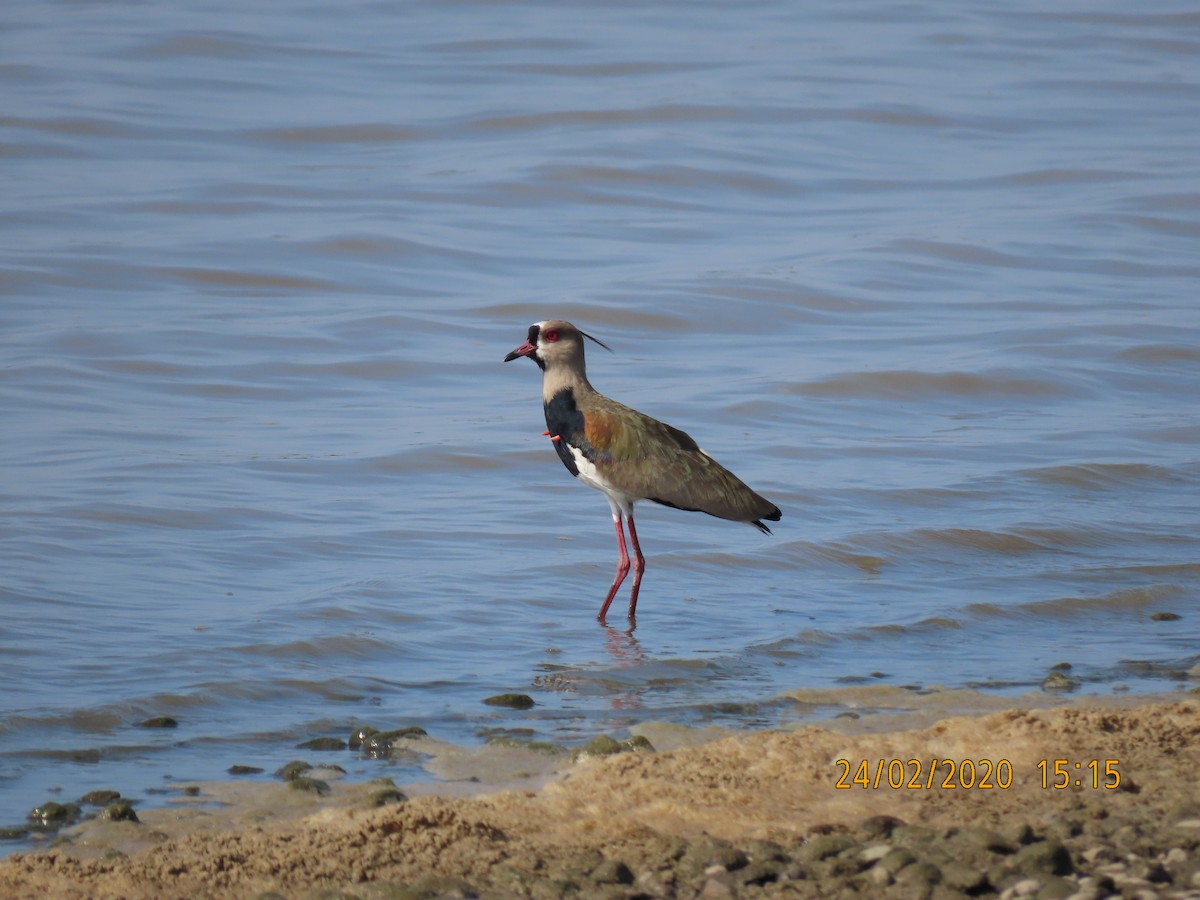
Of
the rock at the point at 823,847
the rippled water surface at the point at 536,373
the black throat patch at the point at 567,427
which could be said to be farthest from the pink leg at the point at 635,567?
the rock at the point at 823,847

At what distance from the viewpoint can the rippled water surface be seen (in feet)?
26.2

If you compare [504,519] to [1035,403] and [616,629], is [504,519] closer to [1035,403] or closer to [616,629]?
[616,629]

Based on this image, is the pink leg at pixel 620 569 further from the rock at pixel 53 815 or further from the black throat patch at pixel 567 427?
the rock at pixel 53 815

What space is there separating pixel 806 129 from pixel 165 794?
19397mm

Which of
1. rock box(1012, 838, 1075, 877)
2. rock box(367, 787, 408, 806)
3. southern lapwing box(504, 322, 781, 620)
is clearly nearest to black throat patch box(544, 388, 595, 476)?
southern lapwing box(504, 322, 781, 620)

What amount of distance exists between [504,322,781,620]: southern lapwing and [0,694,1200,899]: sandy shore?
324 cm

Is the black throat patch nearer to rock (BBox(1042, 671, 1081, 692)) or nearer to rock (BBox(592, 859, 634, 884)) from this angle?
rock (BBox(1042, 671, 1081, 692))

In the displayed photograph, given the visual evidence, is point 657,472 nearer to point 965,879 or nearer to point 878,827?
point 878,827

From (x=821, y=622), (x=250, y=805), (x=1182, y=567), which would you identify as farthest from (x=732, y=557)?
(x=250, y=805)

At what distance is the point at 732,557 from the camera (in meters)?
10.2

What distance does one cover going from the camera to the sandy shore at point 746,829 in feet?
15.7

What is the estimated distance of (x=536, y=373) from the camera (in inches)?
593

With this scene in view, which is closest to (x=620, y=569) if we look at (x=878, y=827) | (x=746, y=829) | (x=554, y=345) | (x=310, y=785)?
(x=554, y=345)

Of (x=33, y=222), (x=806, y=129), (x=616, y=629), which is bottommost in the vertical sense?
(x=616, y=629)
